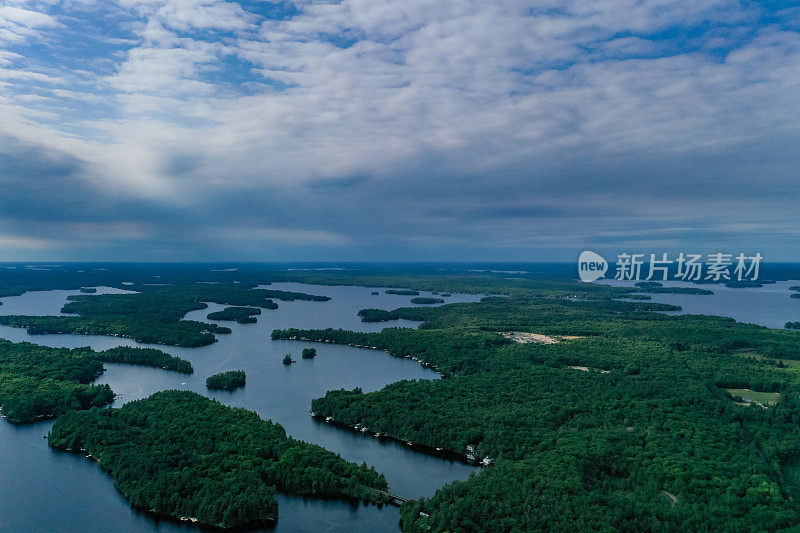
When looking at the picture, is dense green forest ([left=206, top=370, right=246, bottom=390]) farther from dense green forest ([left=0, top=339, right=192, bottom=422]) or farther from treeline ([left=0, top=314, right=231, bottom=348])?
treeline ([left=0, top=314, right=231, bottom=348])

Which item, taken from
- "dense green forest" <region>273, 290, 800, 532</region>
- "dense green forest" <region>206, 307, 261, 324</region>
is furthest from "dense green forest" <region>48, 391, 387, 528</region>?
"dense green forest" <region>206, 307, 261, 324</region>

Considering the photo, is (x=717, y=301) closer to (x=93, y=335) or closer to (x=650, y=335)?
(x=650, y=335)

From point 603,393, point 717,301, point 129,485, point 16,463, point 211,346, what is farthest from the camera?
point 717,301

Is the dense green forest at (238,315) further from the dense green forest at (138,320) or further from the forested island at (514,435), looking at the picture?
the forested island at (514,435)

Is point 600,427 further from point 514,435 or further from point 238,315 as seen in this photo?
point 238,315

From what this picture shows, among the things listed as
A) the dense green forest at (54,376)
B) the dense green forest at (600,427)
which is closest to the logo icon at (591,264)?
the dense green forest at (600,427)

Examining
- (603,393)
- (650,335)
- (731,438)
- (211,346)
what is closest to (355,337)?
(211,346)
